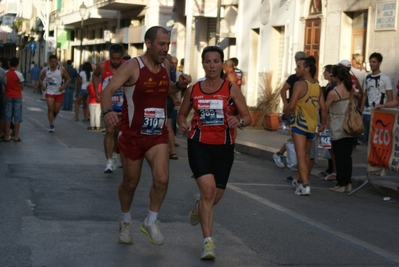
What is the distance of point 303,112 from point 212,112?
3.88m

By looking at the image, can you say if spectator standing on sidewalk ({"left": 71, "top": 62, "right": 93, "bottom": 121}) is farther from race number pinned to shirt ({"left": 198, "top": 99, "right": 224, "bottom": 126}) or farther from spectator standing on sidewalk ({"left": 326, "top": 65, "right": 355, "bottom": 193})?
race number pinned to shirt ({"left": 198, "top": 99, "right": 224, "bottom": 126})

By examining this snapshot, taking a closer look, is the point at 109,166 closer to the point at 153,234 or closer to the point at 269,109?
the point at 153,234

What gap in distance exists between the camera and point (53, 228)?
7.60 metres

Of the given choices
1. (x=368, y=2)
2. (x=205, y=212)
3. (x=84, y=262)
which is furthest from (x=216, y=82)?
A: (x=368, y=2)

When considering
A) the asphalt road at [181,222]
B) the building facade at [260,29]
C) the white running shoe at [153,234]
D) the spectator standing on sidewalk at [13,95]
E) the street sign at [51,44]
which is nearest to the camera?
the asphalt road at [181,222]

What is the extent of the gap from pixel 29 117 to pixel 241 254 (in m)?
18.5

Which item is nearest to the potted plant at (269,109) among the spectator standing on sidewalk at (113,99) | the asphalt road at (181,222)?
the asphalt road at (181,222)

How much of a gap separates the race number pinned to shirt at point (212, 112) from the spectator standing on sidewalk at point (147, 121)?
0.27m

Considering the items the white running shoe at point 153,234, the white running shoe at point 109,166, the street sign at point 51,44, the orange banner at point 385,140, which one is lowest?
the white running shoe at point 109,166

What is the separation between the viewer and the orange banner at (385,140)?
10.9m

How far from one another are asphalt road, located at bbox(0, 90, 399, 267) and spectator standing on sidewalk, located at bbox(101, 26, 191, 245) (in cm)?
43

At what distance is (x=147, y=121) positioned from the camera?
702 centimetres

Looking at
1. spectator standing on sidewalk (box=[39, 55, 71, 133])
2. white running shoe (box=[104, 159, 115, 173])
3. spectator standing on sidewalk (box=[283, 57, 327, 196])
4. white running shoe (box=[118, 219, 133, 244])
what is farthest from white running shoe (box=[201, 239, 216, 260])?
spectator standing on sidewalk (box=[39, 55, 71, 133])

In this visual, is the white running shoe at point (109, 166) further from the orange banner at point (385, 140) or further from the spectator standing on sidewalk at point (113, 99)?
the orange banner at point (385, 140)
